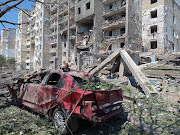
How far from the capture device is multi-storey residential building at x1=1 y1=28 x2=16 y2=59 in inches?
2435

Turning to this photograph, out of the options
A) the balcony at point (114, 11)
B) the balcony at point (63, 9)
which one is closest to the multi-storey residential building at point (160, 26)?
the balcony at point (114, 11)

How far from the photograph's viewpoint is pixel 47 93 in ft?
11.8

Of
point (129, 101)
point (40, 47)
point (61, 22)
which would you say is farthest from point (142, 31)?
point (40, 47)

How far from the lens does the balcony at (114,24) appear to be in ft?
70.2

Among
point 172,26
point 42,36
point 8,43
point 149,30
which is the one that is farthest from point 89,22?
point 8,43

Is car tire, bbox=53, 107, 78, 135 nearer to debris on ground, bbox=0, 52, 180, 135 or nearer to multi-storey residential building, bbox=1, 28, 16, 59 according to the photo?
debris on ground, bbox=0, 52, 180, 135

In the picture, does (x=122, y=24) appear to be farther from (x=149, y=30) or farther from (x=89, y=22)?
(x=89, y=22)

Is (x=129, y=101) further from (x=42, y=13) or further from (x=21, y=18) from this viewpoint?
(x=21, y=18)

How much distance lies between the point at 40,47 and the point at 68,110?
4000 centimetres

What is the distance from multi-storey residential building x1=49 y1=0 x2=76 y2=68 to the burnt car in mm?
26004

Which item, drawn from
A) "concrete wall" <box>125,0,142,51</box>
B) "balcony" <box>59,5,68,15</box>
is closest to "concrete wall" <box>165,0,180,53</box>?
"concrete wall" <box>125,0,142,51</box>

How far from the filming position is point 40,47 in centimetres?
3916

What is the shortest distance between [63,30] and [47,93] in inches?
1241

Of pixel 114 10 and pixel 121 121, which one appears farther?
pixel 114 10
